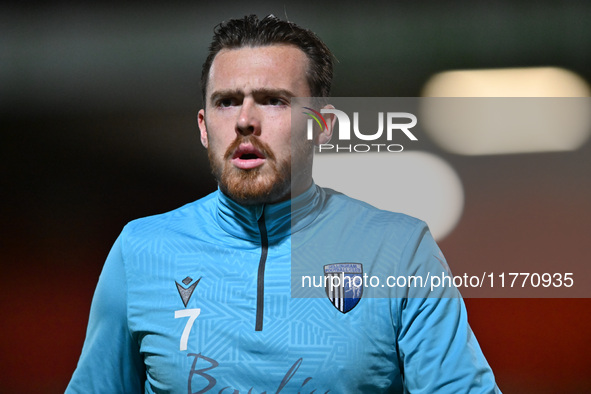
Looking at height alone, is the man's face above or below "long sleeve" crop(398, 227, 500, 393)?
above

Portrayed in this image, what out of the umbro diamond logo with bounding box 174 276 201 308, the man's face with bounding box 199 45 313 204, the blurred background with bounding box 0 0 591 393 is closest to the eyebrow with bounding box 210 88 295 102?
the man's face with bounding box 199 45 313 204

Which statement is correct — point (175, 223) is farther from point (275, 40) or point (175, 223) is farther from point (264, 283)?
point (275, 40)

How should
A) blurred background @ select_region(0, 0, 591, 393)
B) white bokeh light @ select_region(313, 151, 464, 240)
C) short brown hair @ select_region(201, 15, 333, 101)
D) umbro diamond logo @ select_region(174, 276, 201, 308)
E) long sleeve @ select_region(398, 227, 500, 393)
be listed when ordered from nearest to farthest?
long sleeve @ select_region(398, 227, 500, 393)
umbro diamond logo @ select_region(174, 276, 201, 308)
short brown hair @ select_region(201, 15, 333, 101)
white bokeh light @ select_region(313, 151, 464, 240)
blurred background @ select_region(0, 0, 591, 393)

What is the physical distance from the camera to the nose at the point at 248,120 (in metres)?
1.10

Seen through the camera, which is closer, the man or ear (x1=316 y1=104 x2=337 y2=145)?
the man

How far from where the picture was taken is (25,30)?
177 centimetres

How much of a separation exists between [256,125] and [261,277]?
275 mm

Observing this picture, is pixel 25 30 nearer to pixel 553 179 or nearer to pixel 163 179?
pixel 163 179

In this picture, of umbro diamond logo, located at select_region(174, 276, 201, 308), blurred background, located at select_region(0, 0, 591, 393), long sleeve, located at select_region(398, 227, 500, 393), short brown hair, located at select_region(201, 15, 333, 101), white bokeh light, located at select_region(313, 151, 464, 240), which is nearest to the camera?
long sleeve, located at select_region(398, 227, 500, 393)

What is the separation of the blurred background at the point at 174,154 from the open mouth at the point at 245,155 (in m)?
0.66

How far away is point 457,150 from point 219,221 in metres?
0.77

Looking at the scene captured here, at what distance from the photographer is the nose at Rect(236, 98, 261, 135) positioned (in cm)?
110

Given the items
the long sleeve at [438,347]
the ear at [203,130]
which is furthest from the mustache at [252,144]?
the long sleeve at [438,347]

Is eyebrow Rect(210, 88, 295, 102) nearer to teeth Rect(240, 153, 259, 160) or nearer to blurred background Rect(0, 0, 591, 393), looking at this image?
teeth Rect(240, 153, 259, 160)
